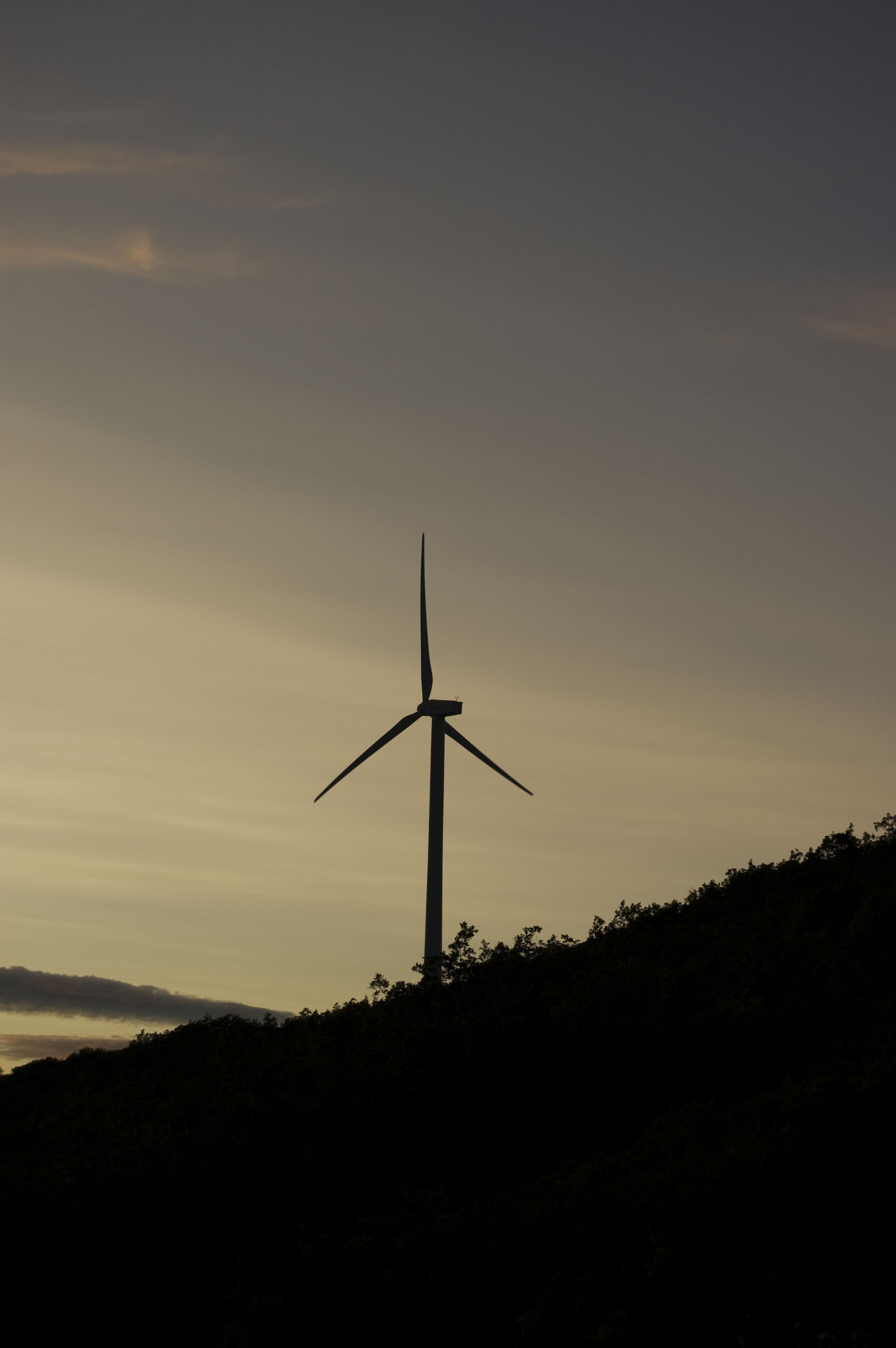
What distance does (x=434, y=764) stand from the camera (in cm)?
7394

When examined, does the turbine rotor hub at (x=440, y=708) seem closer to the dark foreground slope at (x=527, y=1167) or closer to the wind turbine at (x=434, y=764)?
the wind turbine at (x=434, y=764)

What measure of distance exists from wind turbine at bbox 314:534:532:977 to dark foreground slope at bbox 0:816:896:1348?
8155 millimetres

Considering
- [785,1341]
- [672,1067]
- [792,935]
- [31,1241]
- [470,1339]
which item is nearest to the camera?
[785,1341]

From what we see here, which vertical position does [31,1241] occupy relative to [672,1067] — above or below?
below

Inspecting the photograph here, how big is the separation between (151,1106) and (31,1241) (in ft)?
70.8

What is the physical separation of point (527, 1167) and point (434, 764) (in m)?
35.9

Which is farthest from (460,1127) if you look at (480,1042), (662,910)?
(662,910)

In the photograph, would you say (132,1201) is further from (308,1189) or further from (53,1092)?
(53,1092)

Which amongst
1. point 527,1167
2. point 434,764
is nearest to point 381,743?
point 434,764

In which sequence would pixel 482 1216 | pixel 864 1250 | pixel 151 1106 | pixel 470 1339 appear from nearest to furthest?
1. pixel 864 1250
2. pixel 470 1339
3. pixel 482 1216
4. pixel 151 1106

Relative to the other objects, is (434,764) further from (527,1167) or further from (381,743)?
(527,1167)

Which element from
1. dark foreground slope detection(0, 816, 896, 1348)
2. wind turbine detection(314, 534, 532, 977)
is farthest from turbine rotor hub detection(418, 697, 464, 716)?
dark foreground slope detection(0, 816, 896, 1348)

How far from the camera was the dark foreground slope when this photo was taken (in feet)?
88.6

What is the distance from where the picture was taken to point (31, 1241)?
1569 inches
